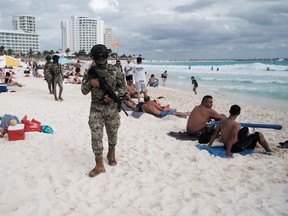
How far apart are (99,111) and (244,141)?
268 centimetres

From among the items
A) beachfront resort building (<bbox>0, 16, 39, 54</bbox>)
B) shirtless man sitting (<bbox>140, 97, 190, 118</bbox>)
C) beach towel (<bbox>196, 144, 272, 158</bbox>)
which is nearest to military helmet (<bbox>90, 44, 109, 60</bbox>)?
beach towel (<bbox>196, 144, 272, 158</bbox>)

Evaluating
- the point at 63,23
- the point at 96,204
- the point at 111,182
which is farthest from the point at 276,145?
the point at 63,23

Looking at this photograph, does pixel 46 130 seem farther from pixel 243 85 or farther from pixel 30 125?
pixel 243 85

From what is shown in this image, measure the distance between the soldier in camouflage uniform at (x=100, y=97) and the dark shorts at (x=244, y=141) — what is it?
2271mm

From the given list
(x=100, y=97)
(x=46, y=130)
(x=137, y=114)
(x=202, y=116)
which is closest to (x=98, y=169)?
(x=100, y=97)

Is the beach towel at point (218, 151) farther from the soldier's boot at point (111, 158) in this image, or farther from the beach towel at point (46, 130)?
the beach towel at point (46, 130)

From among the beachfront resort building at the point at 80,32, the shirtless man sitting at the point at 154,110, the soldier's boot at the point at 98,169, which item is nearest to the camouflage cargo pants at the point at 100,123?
the soldier's boot at the point at 98,169

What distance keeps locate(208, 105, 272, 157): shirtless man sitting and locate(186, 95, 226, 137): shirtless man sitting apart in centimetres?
59

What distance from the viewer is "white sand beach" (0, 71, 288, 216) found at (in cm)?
286

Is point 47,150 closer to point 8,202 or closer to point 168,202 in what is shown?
point 8,202

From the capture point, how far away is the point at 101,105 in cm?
338

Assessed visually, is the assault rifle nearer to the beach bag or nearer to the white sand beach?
the white sand beach

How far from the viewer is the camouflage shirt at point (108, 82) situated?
131 inches

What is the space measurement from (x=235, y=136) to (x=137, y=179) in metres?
1.94
